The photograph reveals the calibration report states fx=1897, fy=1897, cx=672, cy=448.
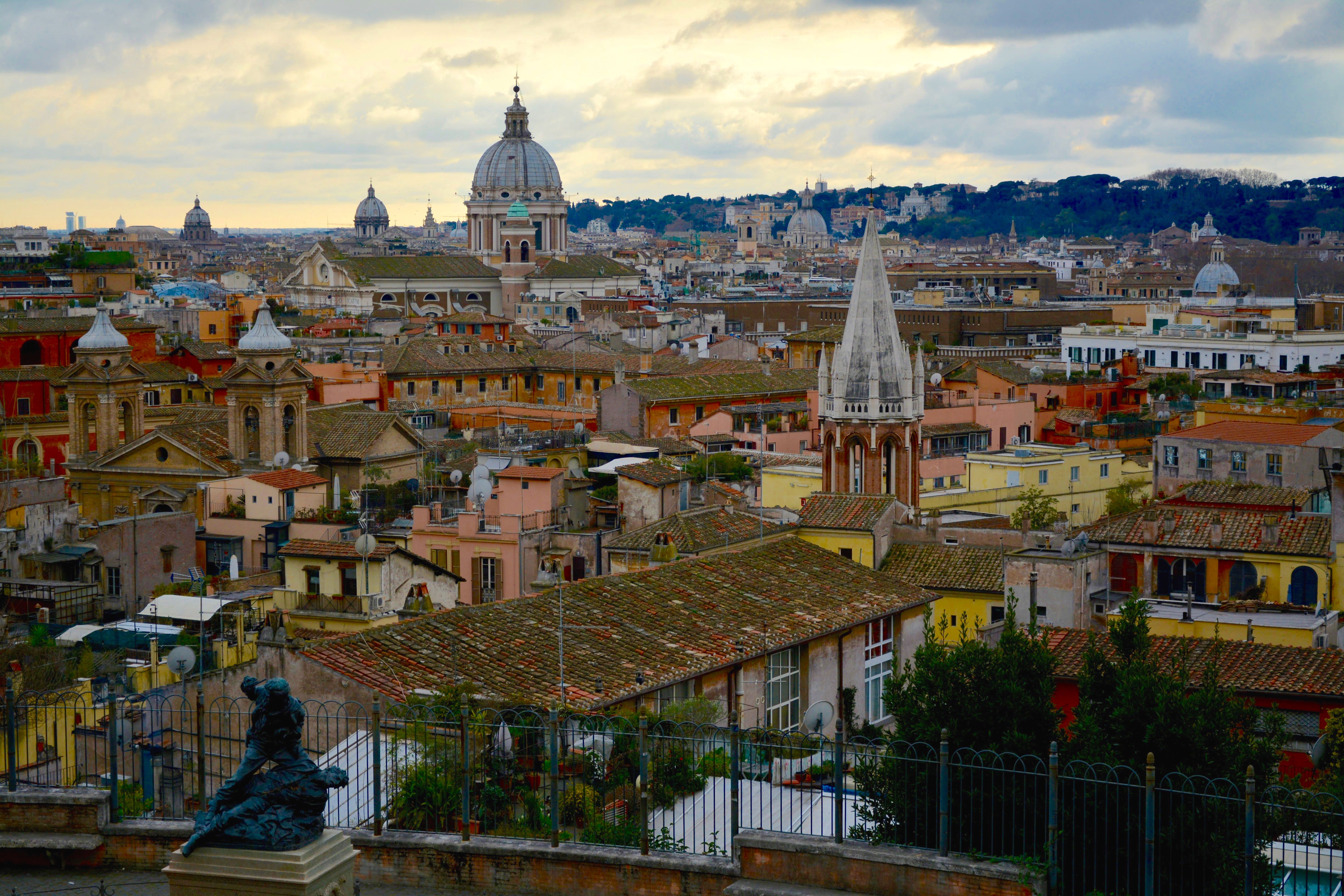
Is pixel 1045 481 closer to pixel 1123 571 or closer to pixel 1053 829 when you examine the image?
pixel 1123 571

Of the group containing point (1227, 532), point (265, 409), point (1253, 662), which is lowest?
point (1253, 662)

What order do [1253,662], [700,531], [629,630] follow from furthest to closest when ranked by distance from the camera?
[700,531]
[629,630]
[1253,662]

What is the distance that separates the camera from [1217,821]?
10.7 metres

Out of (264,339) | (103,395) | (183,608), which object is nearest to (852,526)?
(183,608)

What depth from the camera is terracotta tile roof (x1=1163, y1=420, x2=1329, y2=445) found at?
1331 inches

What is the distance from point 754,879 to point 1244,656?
893cm

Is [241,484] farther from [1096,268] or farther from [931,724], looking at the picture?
[1096,268]

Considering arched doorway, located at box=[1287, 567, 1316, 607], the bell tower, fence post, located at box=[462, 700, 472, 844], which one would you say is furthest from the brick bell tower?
fence post, located at box=[462, 700, 472, 844]

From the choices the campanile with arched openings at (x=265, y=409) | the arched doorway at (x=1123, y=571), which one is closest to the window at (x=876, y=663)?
the arched doorway at (x=1123, y=571)

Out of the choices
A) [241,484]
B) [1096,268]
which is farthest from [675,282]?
[241,484]

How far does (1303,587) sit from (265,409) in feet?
62.7

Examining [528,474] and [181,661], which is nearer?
[181,661]

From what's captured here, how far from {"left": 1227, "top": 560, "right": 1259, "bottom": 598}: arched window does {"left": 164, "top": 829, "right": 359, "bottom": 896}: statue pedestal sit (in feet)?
58.4

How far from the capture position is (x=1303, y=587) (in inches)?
925
